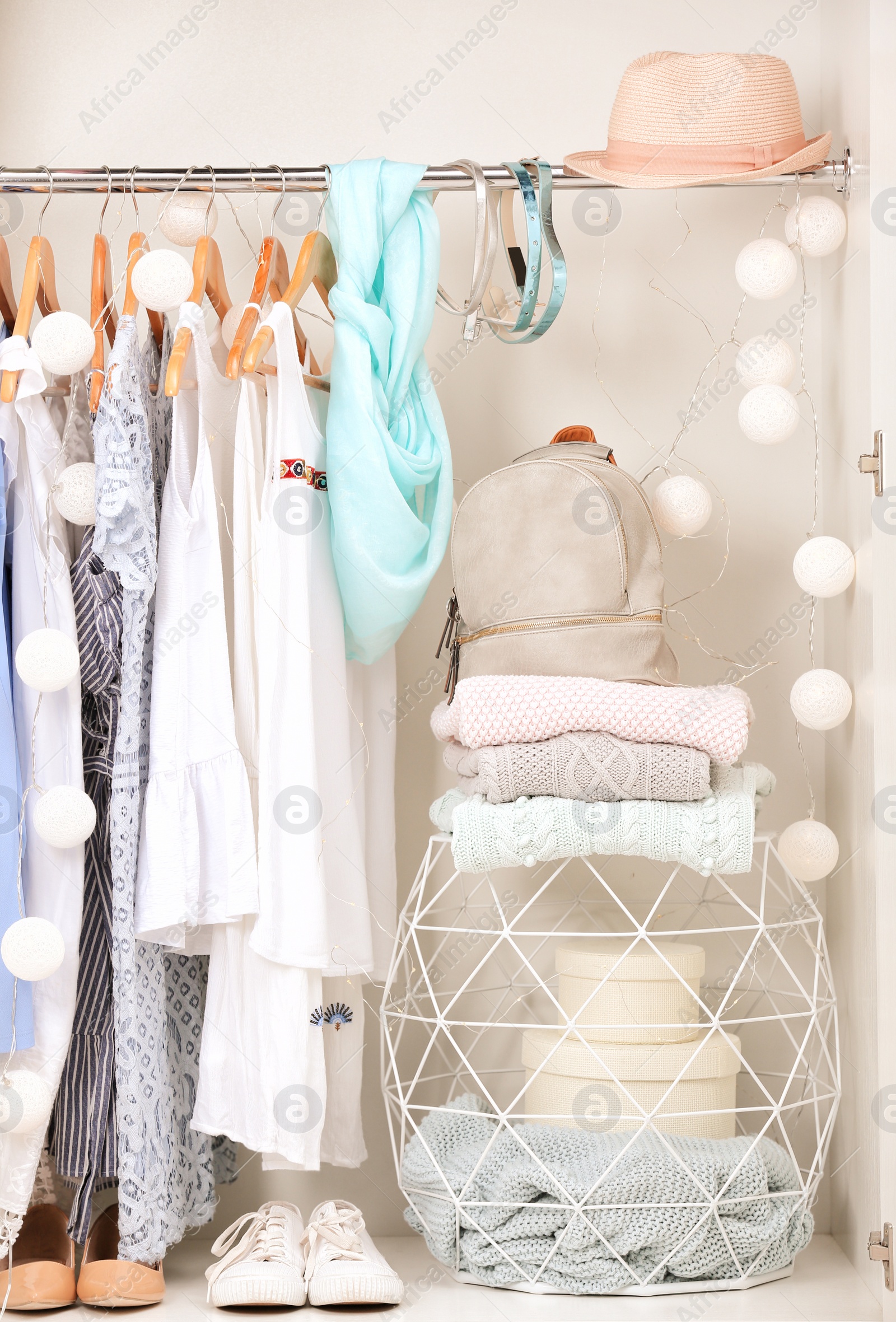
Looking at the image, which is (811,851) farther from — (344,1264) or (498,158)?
(498,158)

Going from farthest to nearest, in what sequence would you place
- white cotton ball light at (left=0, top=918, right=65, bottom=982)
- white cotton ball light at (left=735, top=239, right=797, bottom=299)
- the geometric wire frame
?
the geometric wire frame
white cotton ball light at (left=735, top=239, right=797, bottom=299)
white cotton ball light at (left=0, top=918, right=65, bottom=982)

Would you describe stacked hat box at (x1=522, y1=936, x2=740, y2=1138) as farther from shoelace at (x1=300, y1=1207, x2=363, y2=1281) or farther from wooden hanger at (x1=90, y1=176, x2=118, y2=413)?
wooden hanger at (x1=90, y1=176, x2=118, y2=413)

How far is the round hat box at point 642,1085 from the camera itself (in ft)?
4.40

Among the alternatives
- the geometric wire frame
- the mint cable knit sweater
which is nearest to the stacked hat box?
the mint cable knit sweater

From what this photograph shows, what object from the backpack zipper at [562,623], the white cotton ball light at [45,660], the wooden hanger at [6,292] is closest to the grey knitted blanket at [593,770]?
the backpack zipper at [562,623]

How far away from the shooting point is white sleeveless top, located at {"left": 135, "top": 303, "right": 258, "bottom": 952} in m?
1.33

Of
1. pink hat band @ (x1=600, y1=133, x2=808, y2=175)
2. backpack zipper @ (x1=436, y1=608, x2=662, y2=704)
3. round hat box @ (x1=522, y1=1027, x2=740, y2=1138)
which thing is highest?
pink hat band @ (x1=600, y1=133, x2=808, y2=175)

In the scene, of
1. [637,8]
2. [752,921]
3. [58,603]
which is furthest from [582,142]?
[752,921]

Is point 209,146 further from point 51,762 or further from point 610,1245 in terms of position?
point 610,1245

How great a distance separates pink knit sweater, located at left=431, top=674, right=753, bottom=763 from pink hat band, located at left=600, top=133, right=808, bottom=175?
0.66 meters

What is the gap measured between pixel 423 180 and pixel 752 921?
1113mm

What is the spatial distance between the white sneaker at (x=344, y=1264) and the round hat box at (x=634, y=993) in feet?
1.14

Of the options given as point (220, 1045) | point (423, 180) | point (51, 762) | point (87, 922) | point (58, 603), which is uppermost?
point (423, 180)

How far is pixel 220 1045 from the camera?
1.35 m
